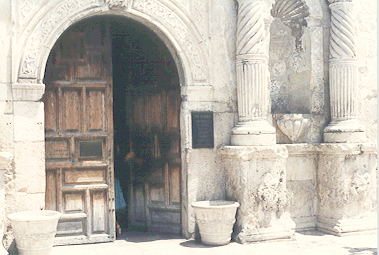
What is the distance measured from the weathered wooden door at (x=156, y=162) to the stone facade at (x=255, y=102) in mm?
307

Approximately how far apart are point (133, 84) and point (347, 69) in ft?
10.2

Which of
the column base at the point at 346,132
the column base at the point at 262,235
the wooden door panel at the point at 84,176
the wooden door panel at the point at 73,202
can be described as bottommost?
the column base at the point at 262,235

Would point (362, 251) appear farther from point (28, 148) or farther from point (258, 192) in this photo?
point (28, 148)

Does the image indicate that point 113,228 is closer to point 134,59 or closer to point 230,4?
point 134,59

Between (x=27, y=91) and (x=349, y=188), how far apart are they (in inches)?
171

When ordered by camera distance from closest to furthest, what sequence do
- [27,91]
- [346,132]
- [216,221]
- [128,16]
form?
[27,91] < [216,221] < [128,16] < [346,132]

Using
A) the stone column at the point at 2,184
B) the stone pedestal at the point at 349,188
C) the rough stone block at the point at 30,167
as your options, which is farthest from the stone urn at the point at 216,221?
the stone column at the point at 2,184

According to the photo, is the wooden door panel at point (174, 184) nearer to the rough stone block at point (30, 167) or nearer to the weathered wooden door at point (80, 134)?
the weathered wooden door at point (80, 134)

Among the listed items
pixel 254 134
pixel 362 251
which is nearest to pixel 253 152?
pixel 254 134

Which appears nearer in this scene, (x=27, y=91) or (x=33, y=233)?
(x=33, y=233)

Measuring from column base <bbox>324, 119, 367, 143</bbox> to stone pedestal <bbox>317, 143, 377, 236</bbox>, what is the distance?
12 cm

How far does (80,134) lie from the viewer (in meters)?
6.07

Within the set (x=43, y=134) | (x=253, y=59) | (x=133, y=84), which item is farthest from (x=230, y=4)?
(x=43, y=134)

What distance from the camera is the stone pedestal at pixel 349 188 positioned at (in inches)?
251
